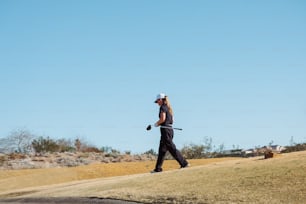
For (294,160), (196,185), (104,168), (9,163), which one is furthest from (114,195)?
(9,163)

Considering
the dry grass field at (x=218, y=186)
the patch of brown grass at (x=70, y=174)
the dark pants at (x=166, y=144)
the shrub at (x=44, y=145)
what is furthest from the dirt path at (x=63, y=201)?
the shrub at (x=44, y=145)

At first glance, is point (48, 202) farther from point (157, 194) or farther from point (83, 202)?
point (157, 194)

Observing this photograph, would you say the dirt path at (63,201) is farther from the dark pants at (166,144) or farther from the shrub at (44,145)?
the shrub at (44,145)

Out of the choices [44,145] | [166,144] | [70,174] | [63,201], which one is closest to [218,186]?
[63,201]

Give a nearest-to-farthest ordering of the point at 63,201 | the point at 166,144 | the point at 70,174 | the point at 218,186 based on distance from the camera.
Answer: the point at 218,186 < the point at 63,201 < the point at 166,144 < the point at 70,174

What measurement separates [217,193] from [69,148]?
105 ft

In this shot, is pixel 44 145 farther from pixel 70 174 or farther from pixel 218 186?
pixel 218 186

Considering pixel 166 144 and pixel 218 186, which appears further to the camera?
pixel 166 144

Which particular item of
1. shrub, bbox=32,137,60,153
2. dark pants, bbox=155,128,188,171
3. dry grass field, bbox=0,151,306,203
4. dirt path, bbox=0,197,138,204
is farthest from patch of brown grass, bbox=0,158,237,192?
shrub, bbox=32,137,60,153

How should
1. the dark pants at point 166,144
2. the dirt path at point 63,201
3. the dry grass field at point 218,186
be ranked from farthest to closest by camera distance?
1. the dark pants at point 166,144
2. the dirt path at point 63,201
3. the dry grass field at point 218,186

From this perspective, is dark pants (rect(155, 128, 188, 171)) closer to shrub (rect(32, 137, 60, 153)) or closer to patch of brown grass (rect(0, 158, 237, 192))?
patch of brown grass (rect(0, 158, 237, 192))

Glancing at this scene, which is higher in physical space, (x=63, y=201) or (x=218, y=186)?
(x=218, y=186)

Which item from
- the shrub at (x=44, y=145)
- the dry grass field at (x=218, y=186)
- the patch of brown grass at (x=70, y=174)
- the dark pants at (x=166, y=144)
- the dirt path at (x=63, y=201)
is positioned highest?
the shrub at (x=44, y=145)

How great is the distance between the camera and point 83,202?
11352 mm
